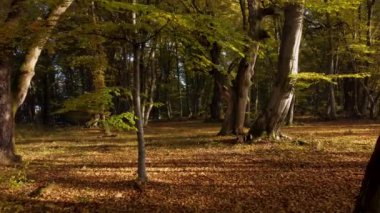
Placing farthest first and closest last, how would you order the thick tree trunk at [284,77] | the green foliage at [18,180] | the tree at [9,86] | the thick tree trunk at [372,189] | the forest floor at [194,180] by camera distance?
the thick tree trunk at [284,77] < the tree at [9,86] < the green foliage at [18,180] < the forest floor at [194,180] < the thick tree trunk at [372,189]

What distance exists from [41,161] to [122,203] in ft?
18.2

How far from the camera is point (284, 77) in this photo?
1612cm

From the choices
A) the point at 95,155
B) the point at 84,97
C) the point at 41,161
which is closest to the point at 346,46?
the point at 95,155

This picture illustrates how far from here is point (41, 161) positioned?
40.7 ft

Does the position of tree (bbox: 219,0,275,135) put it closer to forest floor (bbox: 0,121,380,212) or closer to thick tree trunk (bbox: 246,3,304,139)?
thick tree trunk (bbox: 246,3,304,139)

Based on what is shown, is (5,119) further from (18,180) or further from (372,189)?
(372,189)

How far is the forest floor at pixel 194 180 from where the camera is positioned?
746 cm

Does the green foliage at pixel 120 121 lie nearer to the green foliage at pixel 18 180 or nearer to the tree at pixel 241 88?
the green foliage at pixel 18 180

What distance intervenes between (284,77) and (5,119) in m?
9.43

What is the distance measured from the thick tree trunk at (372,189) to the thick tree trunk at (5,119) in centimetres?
895

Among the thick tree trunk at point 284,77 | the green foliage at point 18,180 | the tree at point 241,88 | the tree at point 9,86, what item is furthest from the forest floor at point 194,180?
the tree at point 241,88

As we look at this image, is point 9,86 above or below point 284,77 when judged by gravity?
below

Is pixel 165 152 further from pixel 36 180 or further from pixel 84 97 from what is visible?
pixel 84 97

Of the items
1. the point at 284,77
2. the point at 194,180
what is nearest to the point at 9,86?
the point at 194,180
